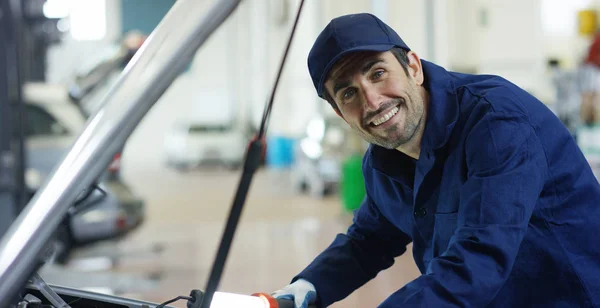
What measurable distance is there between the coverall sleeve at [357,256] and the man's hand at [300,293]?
0.02 m

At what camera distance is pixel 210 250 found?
707 cm

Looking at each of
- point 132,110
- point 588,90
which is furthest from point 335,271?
point 588,90

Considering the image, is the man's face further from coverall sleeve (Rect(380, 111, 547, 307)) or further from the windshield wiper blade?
the windshield wiper blade

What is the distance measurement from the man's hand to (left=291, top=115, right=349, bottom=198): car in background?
8076mm

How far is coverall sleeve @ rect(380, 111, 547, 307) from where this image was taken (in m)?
1.26

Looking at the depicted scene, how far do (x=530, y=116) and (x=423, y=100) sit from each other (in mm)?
220

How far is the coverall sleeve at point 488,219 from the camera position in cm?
126

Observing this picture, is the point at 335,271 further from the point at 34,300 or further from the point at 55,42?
the point at 55,42

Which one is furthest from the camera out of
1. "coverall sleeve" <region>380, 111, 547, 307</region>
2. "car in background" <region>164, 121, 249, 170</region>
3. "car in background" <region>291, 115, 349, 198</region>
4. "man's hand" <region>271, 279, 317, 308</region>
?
"car in background" <region>164, 121, 249, 170</region>

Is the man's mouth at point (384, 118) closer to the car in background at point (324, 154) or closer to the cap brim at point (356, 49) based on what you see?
the cap brim at point (356, 49)

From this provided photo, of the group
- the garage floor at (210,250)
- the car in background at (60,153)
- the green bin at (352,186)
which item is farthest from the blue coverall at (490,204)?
the green bin at (352,186)

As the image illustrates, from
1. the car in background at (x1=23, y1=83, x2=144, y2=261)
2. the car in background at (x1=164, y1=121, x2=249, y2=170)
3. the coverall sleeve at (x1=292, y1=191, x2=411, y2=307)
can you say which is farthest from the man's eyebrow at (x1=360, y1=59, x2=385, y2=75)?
the car in background at (x1=164, y1=121, x2=249, y2=170)

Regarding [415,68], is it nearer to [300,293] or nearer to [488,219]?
[488,219]

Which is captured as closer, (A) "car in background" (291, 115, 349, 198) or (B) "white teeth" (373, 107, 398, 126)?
(B) "white teeth" (373, 107, 398, 126)
